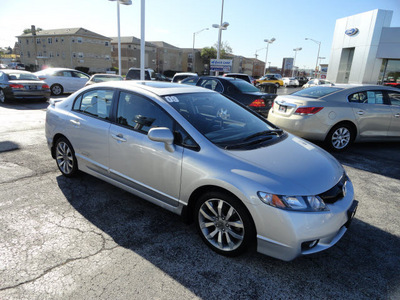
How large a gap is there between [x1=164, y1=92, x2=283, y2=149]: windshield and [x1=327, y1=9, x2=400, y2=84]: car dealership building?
2978cm

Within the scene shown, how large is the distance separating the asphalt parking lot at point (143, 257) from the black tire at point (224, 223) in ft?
0.44

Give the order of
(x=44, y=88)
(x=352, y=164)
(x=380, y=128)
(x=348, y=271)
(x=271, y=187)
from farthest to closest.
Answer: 1. (x=44, y=88)
2. (x=380, y=128)
3. (x=352, y=164)
4. (x=348, y=271)
5. (x=271, y=187)

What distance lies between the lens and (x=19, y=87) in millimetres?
11828

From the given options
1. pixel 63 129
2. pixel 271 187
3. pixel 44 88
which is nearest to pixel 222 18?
pixel 44 88

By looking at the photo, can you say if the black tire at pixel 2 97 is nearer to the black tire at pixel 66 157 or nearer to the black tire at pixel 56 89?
the black tire at pixel 56 89

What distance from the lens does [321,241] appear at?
8.04ft

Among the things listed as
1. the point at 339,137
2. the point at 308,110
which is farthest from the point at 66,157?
the point at 339,137

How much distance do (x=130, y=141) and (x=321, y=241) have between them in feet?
7.37

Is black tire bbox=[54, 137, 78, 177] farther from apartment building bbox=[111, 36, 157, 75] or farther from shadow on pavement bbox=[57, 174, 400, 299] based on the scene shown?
apartment building bbox=[111, 36, 157, 75]

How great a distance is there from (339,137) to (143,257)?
18.1 ft

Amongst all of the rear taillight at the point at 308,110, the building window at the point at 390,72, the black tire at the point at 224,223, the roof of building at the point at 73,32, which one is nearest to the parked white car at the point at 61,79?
the rear taillight at the point at 308,110

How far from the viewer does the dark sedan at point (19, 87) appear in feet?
38.6

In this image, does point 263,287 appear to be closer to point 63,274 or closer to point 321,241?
point 321,241

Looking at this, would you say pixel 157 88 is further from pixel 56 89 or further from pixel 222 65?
pixel 222 65
